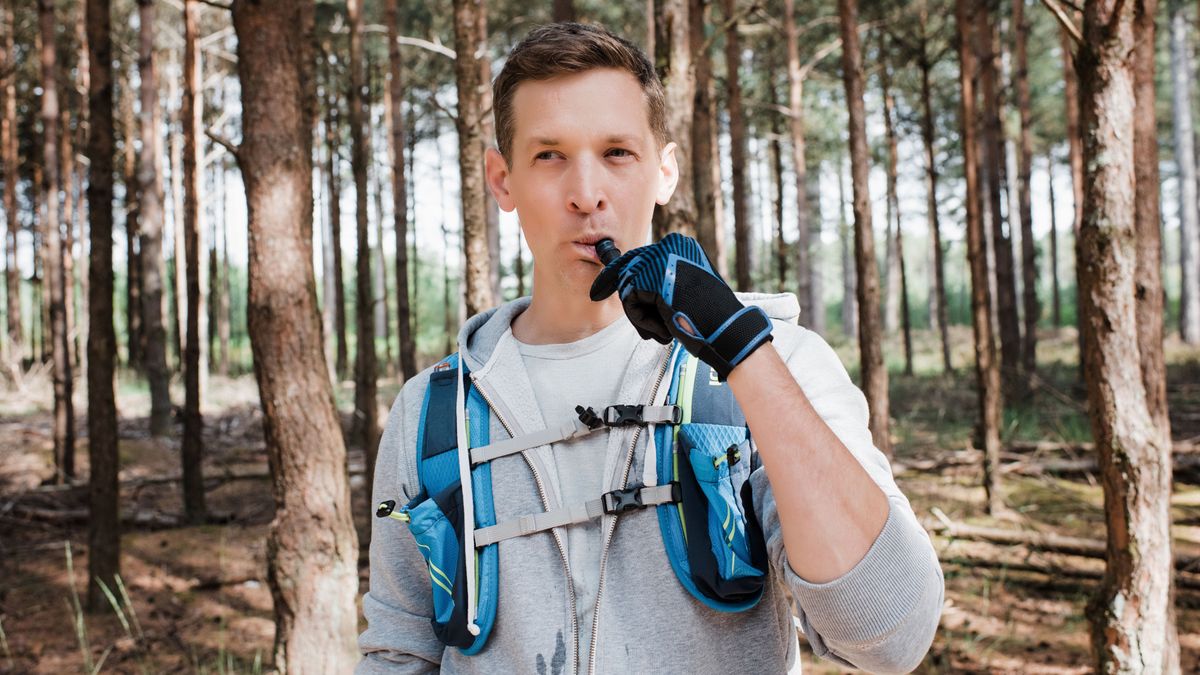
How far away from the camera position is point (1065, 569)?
6.61 meters

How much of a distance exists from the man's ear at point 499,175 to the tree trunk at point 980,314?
740 centimetres

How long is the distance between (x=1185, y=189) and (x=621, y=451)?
1035 inches

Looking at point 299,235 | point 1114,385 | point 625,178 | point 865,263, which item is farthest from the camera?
point 865,263

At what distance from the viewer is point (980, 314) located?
845cm

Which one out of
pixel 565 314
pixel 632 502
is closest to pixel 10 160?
pixel 565 314

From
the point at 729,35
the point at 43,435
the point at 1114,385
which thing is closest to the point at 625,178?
the point at 1114,385

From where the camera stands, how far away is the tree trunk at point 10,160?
1536 cm

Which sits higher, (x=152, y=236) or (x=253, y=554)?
(x=152, y=236)

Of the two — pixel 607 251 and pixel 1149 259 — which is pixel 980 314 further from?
pixel 607 251

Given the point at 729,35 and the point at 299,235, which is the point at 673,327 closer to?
the point at 299,235

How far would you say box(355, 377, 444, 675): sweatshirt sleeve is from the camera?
69.1 inches

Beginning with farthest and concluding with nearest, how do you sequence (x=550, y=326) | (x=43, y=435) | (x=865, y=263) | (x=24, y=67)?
(x=24, y=67) < (x=43, y=435) < (x=865, y=263) < (x=550, y=326)

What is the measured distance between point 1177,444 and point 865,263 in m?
3.68

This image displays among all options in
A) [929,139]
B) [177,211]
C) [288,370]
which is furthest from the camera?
[177,211]
